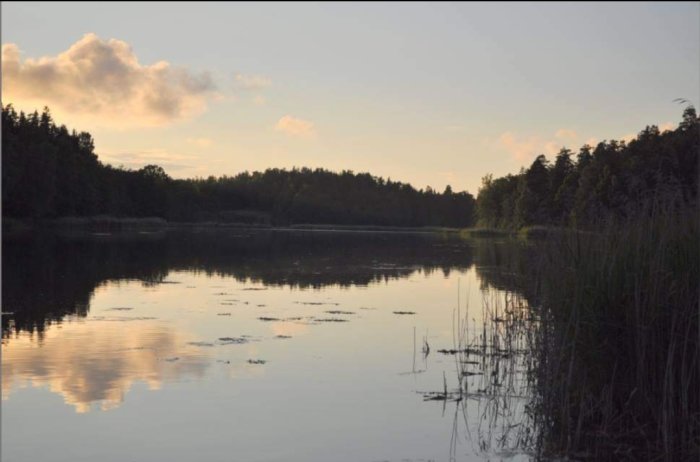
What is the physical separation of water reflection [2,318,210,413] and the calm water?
0.04 metres

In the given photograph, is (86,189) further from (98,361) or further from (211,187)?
(98,361)

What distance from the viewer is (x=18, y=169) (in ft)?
225

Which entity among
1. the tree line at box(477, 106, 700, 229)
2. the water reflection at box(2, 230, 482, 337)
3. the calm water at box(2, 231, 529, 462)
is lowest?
the calm water at box(2, 231, 529, 462)

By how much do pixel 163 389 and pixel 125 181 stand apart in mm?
118770

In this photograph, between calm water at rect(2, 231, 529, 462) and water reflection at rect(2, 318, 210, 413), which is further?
water reflection at rect(2, 318, 210, 413)

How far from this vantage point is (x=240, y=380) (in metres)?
11.5

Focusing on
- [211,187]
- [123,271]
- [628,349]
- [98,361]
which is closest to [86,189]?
[123,271]

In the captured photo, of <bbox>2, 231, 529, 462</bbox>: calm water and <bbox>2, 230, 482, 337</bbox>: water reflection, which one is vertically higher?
<bbox>2, 230, 482, 337</bbox>: water reflection

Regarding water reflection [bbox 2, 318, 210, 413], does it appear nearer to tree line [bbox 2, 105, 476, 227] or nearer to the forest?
the forest

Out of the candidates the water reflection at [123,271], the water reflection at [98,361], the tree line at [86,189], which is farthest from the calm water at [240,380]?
the tree line at [86,189]

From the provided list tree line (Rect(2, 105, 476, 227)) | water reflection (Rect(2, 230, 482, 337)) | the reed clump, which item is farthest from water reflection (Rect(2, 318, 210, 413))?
tree line (Rect(2, 105, 476, 227))

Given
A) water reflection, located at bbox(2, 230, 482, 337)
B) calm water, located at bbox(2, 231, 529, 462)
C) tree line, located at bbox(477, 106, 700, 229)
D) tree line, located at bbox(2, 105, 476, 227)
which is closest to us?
calm water, located at bbox(2, 231, 529, 462)

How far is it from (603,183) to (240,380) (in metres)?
35.1

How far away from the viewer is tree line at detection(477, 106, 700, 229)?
9.91 meters
